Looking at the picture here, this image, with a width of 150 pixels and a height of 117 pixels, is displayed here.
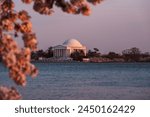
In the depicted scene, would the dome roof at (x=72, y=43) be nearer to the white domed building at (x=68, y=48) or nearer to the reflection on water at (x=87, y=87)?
the white domed building at (x=68, y=48)

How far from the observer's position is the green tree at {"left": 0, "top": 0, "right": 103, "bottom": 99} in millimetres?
4688

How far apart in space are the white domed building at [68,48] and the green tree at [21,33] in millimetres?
173418

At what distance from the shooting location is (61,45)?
183750 millimetres

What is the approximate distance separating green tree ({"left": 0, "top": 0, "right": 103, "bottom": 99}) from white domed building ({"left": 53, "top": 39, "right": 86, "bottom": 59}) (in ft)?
569

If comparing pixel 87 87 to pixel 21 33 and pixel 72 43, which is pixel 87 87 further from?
pixel 72 43

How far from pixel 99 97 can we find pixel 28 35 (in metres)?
35.4

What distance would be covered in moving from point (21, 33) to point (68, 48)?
173941 millimetres

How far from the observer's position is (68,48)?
179125mm

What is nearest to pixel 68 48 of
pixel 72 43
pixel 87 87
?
pixel 72 43

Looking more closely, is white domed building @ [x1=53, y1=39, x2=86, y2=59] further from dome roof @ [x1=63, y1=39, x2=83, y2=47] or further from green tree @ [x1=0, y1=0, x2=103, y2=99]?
green tree @ [x1=0, y1=0, x2=103, y2=99]

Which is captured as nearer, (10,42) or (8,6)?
(10,42)

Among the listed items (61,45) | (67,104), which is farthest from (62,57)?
(67,104)

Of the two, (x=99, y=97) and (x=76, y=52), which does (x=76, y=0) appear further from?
(x=76, y=52)

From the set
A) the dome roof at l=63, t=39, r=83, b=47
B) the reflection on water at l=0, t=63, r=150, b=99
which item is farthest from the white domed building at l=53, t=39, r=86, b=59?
the reflection on water at l=0, t=63, r=150, b=99
